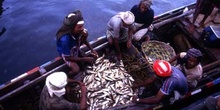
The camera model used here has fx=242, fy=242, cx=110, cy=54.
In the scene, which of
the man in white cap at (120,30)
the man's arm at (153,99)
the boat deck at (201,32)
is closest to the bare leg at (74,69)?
the man in white cap at (120,30)

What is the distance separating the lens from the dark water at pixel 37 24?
8.70m

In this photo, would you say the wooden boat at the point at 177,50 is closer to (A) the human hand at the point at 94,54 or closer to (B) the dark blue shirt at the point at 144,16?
(A) the human hand at the point at 94,54

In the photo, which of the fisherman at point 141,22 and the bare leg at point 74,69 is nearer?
the bare leg at point 74,69

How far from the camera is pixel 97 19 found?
11102 millimetres

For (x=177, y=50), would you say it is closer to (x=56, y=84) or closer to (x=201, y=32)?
(x=201, y=32)

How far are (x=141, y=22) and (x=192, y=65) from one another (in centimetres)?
220

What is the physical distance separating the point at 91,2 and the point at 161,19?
568cm

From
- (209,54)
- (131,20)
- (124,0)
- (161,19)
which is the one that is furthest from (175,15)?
(124,0)

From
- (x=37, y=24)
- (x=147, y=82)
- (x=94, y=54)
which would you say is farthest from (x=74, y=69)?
(x=37, y=24)

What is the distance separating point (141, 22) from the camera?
22.5 ft

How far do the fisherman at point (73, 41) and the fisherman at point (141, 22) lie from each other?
1.40 metres

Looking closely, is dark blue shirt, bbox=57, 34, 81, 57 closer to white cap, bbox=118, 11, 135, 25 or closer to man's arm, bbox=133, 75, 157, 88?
white cap, bbox=118, 11, 135, 25

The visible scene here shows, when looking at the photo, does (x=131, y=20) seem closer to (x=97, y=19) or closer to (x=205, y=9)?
(x=205, y=9)

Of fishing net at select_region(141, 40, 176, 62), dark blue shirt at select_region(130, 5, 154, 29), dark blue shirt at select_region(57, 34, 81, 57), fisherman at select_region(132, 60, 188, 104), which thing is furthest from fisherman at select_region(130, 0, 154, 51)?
fisherman at select_region(132, 60, 188, 104)
